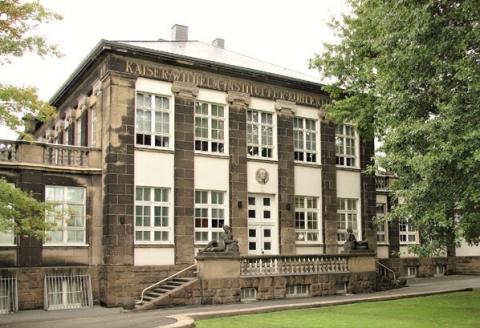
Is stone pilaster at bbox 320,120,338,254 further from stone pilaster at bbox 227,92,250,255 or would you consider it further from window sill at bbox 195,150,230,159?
window sill at bbox 195,150,230,159

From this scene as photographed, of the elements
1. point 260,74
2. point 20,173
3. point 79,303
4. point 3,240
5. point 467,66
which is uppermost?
point 260,74

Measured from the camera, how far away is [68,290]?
22469 mm

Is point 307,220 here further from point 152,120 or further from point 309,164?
point 152,120

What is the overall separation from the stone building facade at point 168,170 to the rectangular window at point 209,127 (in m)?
0.05

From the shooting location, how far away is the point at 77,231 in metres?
23.2

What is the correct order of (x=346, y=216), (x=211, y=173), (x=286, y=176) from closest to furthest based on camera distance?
(x=211, y=173), (x=286, y=176), (x=346, y=216)

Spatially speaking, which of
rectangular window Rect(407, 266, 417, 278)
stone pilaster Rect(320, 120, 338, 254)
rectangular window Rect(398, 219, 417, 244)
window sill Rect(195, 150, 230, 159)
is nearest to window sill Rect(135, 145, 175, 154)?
window sill Rect(195, 150, 230, 159)

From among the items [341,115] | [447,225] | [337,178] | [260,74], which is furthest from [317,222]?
[447,225]

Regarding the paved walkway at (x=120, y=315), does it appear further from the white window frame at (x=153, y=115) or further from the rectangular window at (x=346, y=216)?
the rectangular window at (x=346, y=216)

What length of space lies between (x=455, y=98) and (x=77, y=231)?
14.6 m

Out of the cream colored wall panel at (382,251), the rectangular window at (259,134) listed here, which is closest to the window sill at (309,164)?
the rectangular window at (259,134)

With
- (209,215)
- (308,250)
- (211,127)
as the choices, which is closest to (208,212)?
(209,215)

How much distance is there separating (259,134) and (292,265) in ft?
20.1

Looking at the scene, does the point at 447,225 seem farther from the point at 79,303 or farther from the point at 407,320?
the point at 79,303
